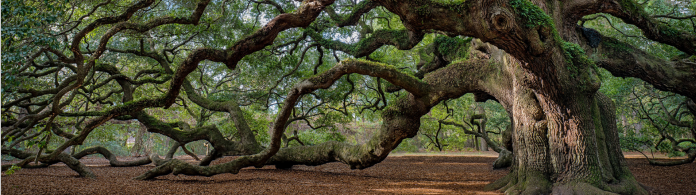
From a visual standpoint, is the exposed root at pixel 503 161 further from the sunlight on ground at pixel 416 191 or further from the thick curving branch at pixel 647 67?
the sunlight on ground at pixel 416 191

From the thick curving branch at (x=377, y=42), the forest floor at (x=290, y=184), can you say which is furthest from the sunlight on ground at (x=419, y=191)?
the thick curving branch at (x=377, y=42)

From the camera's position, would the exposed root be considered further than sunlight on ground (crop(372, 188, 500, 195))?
Yes

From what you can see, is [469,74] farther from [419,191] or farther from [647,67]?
[647,67]

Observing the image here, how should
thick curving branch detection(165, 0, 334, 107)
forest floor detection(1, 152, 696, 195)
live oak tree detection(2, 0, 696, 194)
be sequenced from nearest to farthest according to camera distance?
live oak tree detection(2, 0, 696, 194)
forest floor detection(1, 152, 696, 195)
thick curving branch detection(165, 0, 334, 107)

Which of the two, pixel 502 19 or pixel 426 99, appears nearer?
pixel 502 19

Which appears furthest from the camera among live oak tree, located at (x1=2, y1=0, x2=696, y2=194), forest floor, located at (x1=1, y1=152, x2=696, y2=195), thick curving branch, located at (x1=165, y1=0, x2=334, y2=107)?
thick curving branch, located at (x1=165, y1=0, x2=334, y2=107)

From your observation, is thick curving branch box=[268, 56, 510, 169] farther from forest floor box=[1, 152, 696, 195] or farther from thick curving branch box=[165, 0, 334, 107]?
thick curving branch box=[165, 0, 334, 107]

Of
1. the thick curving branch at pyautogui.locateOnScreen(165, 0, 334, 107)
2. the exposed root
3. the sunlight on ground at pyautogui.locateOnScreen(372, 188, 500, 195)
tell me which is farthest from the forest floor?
the exposed root

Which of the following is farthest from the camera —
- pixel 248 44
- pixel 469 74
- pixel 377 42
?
pixel 377 42

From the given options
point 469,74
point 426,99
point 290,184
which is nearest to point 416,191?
point 426,99

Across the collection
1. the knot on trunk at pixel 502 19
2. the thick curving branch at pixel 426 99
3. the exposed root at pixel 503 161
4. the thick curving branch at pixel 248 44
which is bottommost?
the exposed root at pixel 503 161

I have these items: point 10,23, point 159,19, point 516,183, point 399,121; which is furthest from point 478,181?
point 10,23

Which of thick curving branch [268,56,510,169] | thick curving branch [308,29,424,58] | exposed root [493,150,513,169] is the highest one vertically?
thick curving branch [308,29,424,58]

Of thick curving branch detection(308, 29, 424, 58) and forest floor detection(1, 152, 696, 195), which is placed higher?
thick curving branch detection(308, 29, 424, 58)
